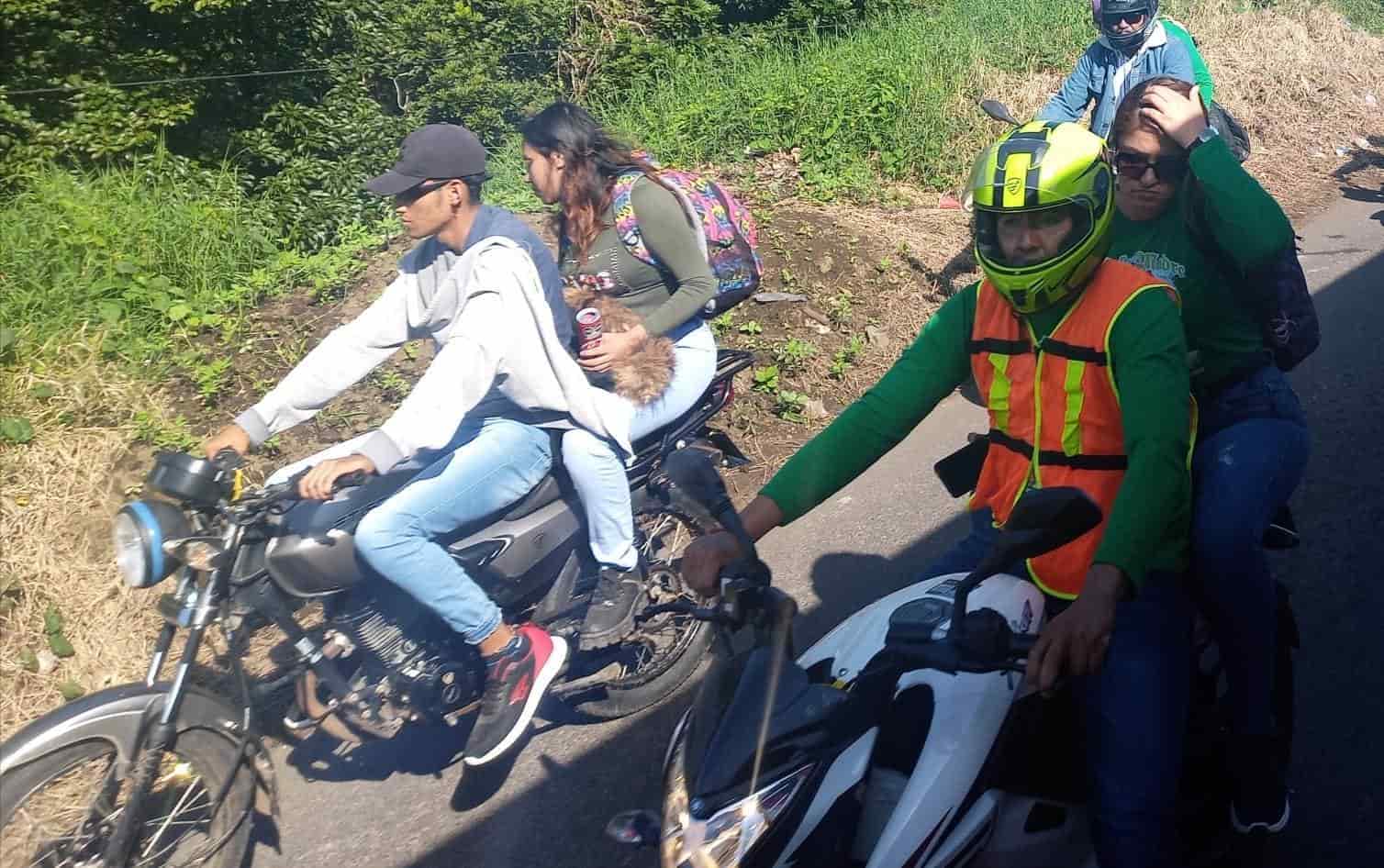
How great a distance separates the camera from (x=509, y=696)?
3799 millimetres

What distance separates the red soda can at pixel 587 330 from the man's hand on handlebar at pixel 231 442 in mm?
1250

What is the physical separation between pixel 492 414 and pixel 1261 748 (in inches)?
98.6

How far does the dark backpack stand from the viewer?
320 centimetres

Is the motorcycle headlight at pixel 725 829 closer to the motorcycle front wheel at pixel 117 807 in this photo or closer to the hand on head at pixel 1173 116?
the motorcycle front wheel at pixel 117 807

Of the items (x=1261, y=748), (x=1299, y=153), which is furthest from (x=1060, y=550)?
(x=1299, y=153)

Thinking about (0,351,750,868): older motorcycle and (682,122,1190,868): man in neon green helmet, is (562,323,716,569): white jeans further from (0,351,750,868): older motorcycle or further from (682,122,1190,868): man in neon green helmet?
(682,122,1190,868): man in neon green helmet

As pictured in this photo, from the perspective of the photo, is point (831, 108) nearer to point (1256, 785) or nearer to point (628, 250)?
point (628, 250)

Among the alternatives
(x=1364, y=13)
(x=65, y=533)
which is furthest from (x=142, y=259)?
(x=1364, y=13)

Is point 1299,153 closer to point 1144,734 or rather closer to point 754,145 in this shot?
point 754,145

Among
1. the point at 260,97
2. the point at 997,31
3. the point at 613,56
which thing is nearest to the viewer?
the point at 260,97

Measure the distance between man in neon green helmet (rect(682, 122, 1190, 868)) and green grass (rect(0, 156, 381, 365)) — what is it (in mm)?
3747

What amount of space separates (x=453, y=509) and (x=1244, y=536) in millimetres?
2273

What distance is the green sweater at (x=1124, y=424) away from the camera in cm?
234

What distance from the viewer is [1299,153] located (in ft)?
37.9
